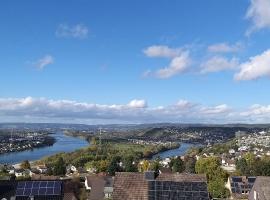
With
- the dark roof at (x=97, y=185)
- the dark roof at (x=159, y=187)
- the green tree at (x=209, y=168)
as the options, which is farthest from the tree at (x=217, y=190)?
the dark roof at (x=159, y=187)

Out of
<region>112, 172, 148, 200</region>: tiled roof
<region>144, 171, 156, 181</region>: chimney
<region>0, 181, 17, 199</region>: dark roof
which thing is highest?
<region>144, 171, 156, 181</region>: chimney

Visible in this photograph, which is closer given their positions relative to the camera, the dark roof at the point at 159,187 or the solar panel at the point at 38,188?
the dark roof at the point at 159,187

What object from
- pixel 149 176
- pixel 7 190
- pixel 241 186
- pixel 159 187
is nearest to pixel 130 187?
pixel 149 176

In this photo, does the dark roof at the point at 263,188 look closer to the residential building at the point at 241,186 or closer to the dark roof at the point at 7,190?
the dark roof at the point at 7,190

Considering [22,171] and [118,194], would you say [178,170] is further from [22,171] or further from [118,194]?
[118,194]

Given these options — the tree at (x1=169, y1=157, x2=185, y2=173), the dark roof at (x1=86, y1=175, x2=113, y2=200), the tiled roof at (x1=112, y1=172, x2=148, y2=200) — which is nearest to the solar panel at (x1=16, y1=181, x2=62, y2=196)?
the tiled roof at (x1=112, y1=172, x2=148, y2=200)

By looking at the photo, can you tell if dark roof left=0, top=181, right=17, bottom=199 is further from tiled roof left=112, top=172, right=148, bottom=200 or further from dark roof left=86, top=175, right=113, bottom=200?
dark roof left=86, top=175, right=113, bottom=200
